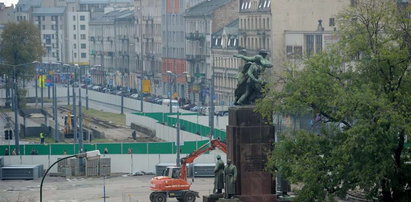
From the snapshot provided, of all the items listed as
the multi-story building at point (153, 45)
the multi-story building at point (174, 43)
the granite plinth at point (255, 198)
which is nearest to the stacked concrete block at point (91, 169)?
the granite plinth at point (255, 198)

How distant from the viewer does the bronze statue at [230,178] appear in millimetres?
53844

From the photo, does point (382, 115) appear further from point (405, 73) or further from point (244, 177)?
point (244, 177)

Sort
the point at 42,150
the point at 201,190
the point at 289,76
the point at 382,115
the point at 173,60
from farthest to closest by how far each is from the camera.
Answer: the point at 173,60 → the point at 42,150 → the point at 201,190 → the point at 289,76 → the point at 382,115

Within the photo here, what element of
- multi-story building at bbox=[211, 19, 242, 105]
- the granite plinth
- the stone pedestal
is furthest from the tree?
multi-story building at bbox=[211, 19, 242, 105]

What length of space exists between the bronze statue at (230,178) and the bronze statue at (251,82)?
9.76ft

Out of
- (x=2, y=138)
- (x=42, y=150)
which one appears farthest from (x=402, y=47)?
(x=2, y=138)

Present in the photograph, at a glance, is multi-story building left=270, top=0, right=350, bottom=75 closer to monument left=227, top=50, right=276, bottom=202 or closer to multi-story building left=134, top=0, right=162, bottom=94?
multi-story building left=134, top=0, right=162, bottom=94

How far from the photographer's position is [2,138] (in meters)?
116

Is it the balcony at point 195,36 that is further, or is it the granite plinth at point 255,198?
the balcony at point 195,36

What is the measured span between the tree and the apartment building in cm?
8051

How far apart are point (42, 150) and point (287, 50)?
46285 mm

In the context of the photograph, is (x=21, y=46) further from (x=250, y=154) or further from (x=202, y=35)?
(x=250, y=154)

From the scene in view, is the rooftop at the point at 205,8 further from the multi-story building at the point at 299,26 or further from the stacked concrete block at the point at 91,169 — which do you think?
the stacked concrete block at the point at 91,169

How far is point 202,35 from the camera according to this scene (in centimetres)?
16575
